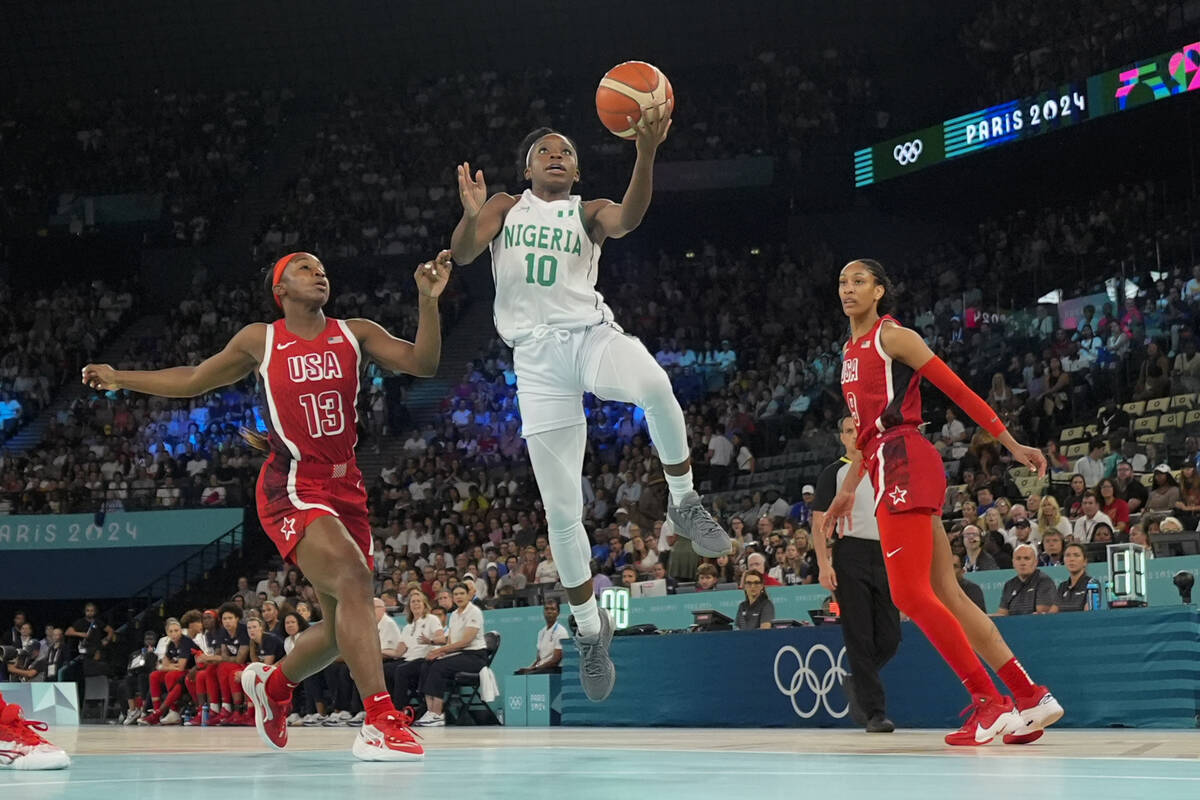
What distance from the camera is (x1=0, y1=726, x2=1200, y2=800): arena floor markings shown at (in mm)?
4152

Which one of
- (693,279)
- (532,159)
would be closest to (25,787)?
(532,159)

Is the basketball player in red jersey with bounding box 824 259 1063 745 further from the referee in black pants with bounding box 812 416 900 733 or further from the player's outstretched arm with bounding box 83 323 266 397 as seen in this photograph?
the player's outstretched arm with bounding box 83 323 266 397

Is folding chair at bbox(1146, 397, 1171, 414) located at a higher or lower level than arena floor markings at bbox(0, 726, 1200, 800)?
higher

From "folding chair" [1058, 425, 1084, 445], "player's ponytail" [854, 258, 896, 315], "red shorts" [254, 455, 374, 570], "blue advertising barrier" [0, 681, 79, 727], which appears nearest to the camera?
"red shorts" [254, 455, 374, 570]

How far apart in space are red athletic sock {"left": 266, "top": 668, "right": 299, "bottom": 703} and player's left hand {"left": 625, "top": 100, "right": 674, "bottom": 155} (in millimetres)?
3153

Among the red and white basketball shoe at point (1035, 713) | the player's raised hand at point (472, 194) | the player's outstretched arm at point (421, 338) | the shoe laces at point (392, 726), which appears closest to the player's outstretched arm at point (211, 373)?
the player's outstretched arm at point (421, 338)

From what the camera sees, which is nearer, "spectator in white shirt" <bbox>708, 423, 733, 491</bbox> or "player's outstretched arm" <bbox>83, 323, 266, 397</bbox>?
"player's outstretched arm" <bbox>83, 323, 266, 397</bbox>

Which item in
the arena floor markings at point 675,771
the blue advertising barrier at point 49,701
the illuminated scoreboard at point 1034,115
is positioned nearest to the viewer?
the arena floor markings at point 675,771

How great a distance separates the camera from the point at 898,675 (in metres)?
9.56

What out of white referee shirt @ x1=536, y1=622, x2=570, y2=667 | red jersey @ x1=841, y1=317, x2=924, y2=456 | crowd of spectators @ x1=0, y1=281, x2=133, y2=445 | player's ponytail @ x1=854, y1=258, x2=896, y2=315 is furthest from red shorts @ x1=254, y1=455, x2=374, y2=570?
crowd of spectators @ x1=0, y1=281, x2=133, y2=445

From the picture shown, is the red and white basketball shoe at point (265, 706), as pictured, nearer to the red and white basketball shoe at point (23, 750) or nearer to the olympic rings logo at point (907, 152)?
the red and white basketball shoe at point (23, 750)

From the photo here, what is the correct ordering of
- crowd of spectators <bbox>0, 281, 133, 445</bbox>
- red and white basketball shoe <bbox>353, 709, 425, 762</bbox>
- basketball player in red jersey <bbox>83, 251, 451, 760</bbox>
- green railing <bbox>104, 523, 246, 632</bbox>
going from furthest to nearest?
crowd of spectators <bbox>0, 281, 133, 445</bbox> < green railing <bbox>104, 523, 246, 632</bbox> < basketball player in red jersey <bbox>83, 251, 451, 760</bbox> < red and white basketball shoe <bbox>353, 709, 425, 762</bbox>

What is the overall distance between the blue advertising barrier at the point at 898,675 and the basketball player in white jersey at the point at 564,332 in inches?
123

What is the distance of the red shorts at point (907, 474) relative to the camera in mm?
6578
